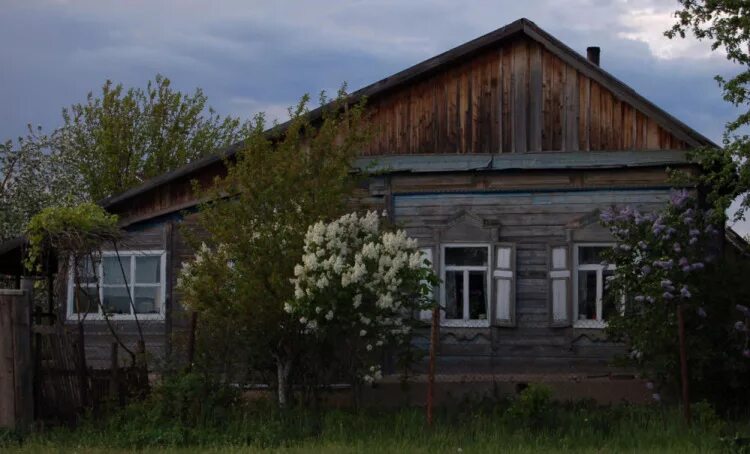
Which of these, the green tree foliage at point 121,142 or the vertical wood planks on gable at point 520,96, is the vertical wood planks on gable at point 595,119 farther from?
the green tree foliage at point 121,142

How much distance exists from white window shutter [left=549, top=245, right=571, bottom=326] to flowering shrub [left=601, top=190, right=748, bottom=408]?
196 cm

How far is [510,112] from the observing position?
Result: 64.3 feet

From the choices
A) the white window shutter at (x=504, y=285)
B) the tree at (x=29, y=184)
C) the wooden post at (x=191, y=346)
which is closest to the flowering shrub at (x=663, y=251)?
the white window shutter at (x=504, y=285)

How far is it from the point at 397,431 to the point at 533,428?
158 centimetres

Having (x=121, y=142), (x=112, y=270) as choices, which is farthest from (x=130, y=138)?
(x=112, y=270)

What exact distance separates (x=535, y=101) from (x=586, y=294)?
3414mm

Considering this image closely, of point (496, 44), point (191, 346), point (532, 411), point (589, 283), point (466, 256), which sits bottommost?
point (532, 411)

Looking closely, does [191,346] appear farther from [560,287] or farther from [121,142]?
[121,142]

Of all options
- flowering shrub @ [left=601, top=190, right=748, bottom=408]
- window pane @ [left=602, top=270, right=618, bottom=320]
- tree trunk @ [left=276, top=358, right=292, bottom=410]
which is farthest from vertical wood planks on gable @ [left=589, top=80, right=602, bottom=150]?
tree trunk @ [left=276, top=358, right=292, bottom=410]

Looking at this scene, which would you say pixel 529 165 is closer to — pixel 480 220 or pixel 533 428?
pixel 480 220

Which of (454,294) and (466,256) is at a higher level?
(466,256)

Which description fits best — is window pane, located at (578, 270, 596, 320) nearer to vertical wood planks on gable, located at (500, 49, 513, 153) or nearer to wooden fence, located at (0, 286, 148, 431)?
vertical wood planks on gable, located at (500, 49, 513, 153)

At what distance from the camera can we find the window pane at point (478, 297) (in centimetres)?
1952

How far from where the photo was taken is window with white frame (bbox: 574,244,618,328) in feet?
62.6
